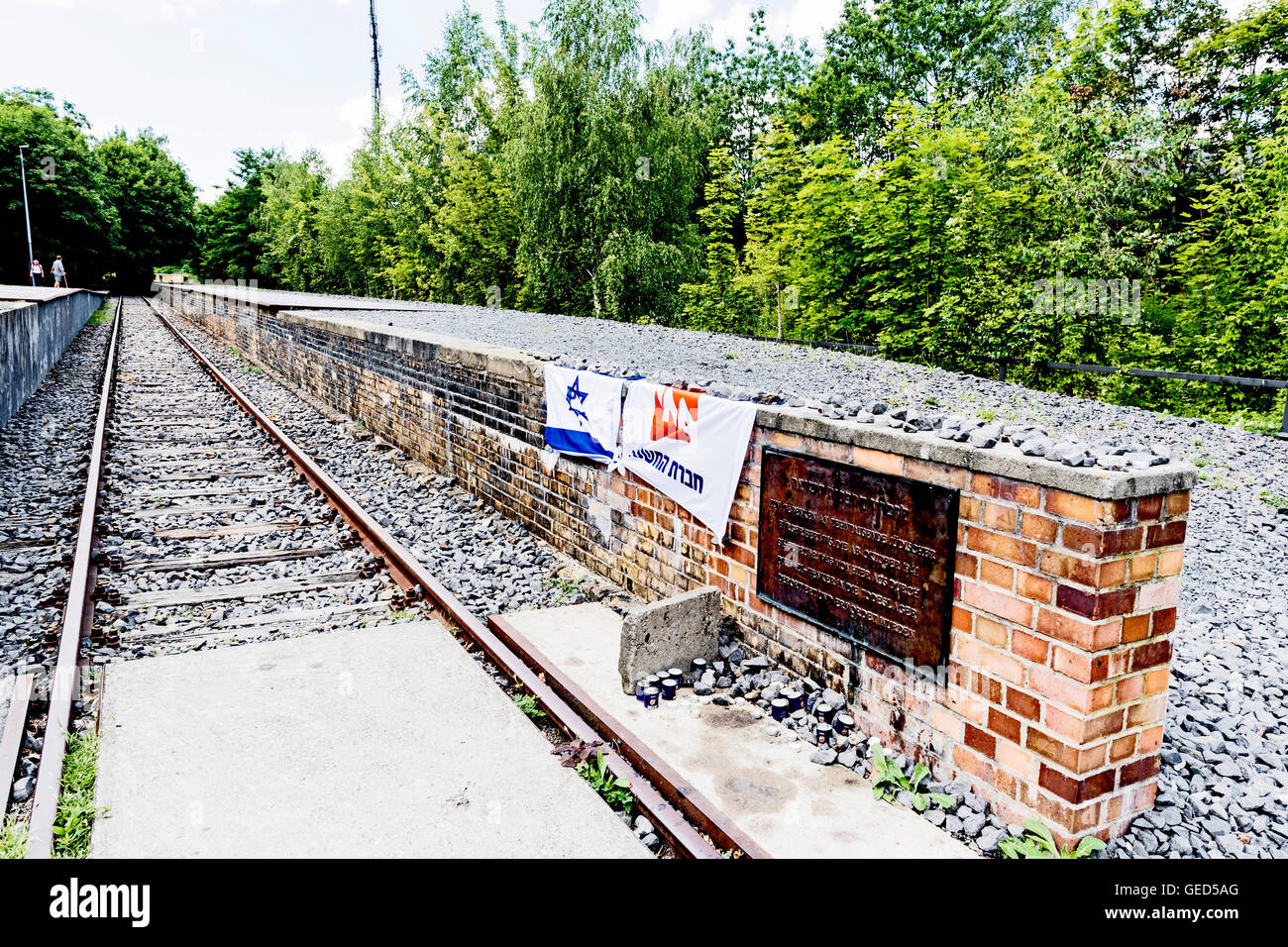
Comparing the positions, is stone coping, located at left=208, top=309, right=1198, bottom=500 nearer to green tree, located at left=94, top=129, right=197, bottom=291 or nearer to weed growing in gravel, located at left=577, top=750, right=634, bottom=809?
weed growing in gravel, located at left=577, top=750, right=634, bottom=809

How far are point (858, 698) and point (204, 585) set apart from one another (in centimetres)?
440

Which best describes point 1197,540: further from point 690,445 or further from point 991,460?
point 991,460

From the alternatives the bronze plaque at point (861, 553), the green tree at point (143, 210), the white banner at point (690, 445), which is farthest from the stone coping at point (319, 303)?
the green tree at point (143, 210)

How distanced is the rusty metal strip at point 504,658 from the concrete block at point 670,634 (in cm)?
40

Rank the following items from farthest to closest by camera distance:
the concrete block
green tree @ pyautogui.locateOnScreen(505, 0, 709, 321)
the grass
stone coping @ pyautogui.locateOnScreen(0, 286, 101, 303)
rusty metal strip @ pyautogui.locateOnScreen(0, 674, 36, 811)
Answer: green tree @ pyautogui.locateOnScreen(505, 0, 709, 321) → stone coping @ pyautogui.locateOnScreen(0, 286, 101, 303) → the concrete block → rusty metal strip @ pyautogui.locateOnScreen(0, 674, 36, 811) → the grass

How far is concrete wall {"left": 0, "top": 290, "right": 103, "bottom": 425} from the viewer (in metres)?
11.1

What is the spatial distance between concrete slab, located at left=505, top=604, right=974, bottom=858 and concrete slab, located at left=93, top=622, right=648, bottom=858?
43 cm

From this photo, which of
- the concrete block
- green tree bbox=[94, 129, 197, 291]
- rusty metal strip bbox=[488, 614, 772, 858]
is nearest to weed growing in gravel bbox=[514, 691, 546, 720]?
rusty metal strip bbox=[488, 614, 772, 858]

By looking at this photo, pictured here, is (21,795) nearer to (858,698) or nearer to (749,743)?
(749,743)

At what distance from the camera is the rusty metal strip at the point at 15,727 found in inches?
128
